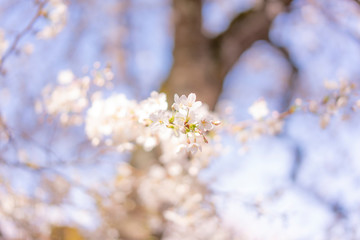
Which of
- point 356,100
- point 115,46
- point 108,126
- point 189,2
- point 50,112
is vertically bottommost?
point 108,126

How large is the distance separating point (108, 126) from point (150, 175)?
1092 millimetres

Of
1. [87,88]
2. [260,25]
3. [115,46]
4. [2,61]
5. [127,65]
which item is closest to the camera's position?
[2,61]

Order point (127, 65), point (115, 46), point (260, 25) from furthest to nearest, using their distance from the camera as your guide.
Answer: point (115, 46)
point (127, 65)
point (260, 25)

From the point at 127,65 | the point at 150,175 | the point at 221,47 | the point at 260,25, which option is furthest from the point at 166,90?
the point at 127,65

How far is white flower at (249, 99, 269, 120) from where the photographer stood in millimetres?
1620

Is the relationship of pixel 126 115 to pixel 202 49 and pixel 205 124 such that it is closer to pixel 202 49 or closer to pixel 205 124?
pixel 205 124

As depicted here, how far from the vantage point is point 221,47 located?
260 cm

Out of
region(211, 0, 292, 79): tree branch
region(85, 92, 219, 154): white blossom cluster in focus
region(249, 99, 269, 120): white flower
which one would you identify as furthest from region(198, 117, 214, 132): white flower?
region(211, 0, 292, 79): tree branch

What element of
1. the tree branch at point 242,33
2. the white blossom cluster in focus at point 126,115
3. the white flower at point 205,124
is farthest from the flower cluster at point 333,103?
the tree branch at point 242,33

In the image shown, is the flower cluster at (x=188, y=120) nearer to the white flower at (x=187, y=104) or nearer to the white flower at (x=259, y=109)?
the white flower at (x=187, y=104)

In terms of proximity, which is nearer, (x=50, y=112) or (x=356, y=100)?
(x=356, y=100)

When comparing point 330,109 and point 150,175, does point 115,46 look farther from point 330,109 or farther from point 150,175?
point 330,109

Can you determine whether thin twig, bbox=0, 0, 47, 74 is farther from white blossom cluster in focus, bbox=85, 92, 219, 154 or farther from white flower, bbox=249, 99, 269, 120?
white flower, bbox=249, 99, 269, 120

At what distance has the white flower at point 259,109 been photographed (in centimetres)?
162
